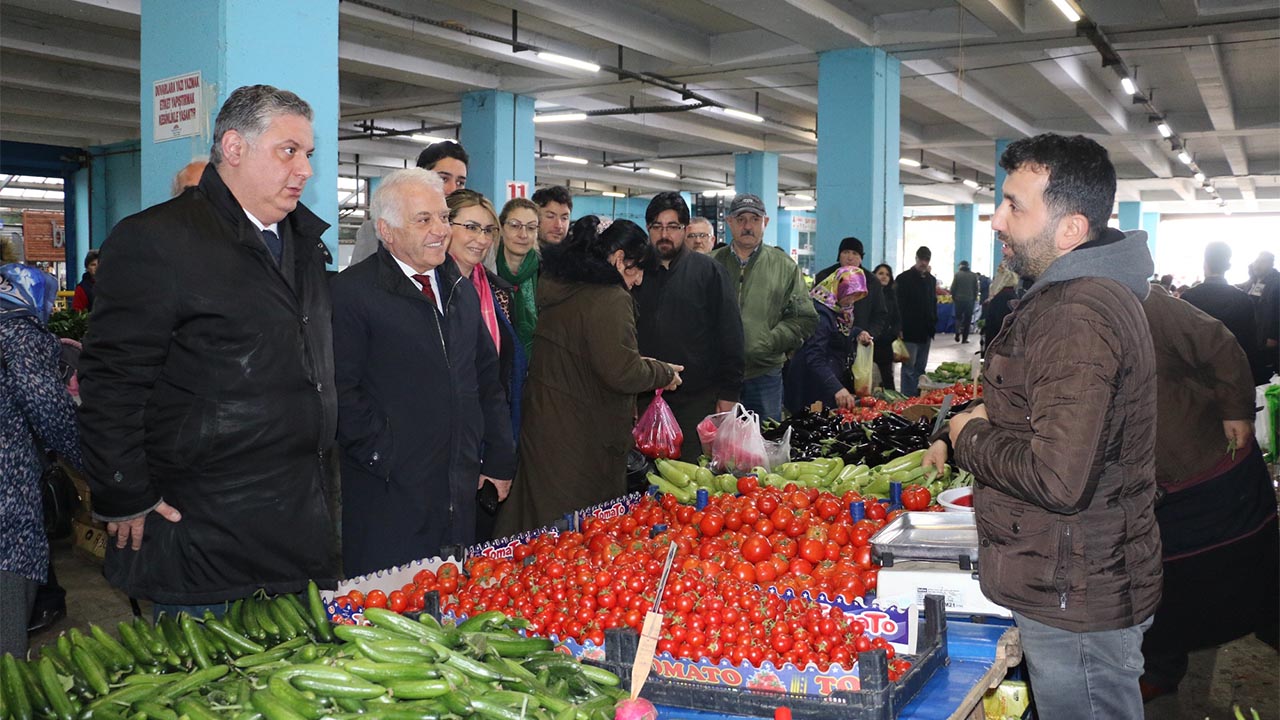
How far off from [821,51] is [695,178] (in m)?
15.4

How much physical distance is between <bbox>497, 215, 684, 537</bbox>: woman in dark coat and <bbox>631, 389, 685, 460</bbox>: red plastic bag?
0.56 meters

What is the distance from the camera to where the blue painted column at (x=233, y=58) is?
3830 millimetres

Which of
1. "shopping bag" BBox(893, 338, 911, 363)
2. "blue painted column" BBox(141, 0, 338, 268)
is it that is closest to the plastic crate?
"blue painted column" BBox(141, 0, 338, 268)

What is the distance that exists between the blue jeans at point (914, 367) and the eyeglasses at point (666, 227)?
6178 millimetres

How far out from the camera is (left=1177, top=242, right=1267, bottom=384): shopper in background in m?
7.53

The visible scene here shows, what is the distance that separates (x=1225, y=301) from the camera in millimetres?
7512

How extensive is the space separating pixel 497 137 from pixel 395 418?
10.7m

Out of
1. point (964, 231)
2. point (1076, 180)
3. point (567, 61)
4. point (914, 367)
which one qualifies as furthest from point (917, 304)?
point (964, 231)

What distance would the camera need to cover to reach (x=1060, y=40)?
9922mm

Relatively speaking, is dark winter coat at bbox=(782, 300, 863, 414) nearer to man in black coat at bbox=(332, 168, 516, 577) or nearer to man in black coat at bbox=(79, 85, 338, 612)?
man in black coat at bbox=(332, 168, 516, 577)

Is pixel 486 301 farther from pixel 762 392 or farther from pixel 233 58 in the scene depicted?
pixel 762 392

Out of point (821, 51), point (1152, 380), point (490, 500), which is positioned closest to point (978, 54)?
point (821, 51)

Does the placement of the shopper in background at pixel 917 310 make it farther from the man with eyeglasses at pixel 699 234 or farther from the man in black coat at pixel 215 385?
the man in black coat at pixel 215 385

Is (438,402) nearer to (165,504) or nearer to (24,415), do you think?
(165,504)
